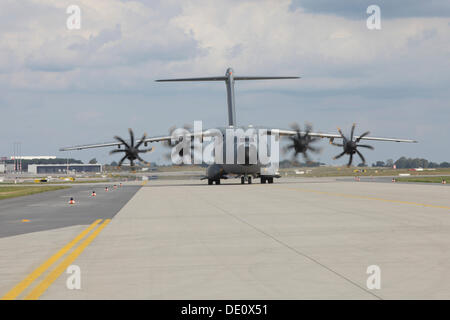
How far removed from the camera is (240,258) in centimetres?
995

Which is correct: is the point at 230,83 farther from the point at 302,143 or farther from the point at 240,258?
the point at 240,258

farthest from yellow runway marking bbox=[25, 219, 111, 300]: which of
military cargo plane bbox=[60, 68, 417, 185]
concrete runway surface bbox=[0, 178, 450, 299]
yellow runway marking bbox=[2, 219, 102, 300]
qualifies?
military cargo plane bbox=[60, 68, 417, 185]

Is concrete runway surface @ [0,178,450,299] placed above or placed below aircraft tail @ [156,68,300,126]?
below

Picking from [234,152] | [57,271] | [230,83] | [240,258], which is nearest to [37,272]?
[57,271]

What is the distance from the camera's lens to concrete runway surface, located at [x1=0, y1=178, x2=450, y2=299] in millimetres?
7324

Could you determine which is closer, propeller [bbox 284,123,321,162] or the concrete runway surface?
the concrete runway surface

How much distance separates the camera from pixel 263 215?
18.8 m

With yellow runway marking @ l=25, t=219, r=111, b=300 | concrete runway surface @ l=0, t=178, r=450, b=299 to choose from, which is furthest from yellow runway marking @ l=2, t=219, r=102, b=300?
yellow runway marking @ l=25, t=219, r=111, b=300

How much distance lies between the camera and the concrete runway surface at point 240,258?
7324 millimetres

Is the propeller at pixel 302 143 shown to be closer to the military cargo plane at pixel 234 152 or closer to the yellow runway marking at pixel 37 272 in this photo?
the military cargo plane at pixel 234 152

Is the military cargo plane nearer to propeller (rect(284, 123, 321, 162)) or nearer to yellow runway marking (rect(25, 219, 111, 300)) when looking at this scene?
propeller (rect(284, 123, 321, 162))

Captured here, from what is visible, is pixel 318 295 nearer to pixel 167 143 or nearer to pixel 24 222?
pixel 24 222
